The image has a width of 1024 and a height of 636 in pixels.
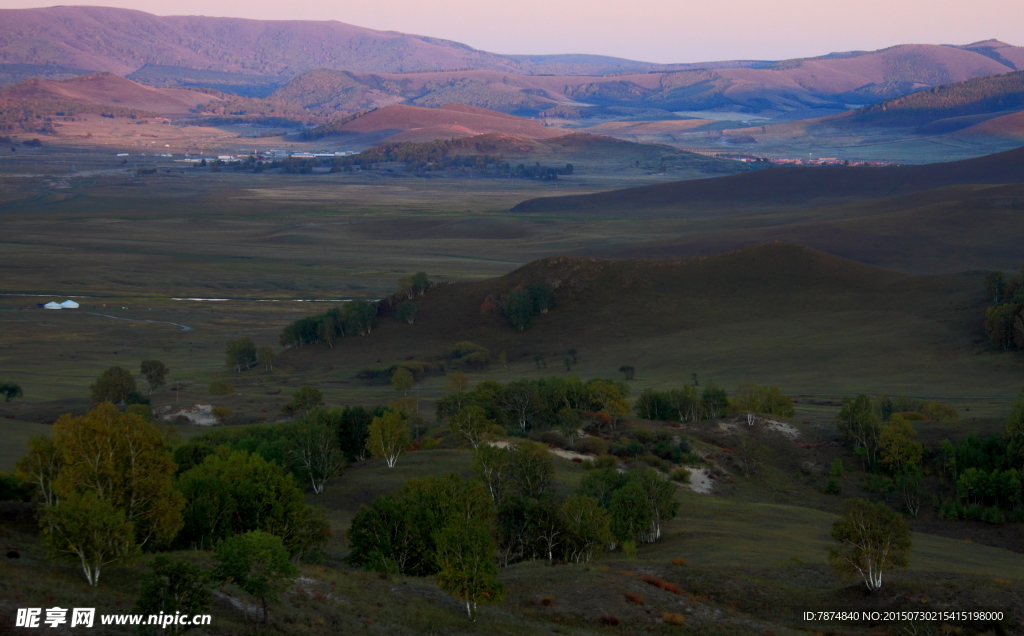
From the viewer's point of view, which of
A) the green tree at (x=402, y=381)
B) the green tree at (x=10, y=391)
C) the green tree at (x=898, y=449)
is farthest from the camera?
the green tree at (x=402, y=381)

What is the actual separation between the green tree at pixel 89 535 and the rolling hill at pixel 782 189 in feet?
477

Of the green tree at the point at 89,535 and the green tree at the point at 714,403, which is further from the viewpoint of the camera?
the green tree at the point at 714,403

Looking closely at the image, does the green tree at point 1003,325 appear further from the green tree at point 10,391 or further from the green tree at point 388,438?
the green tree at point 10,391

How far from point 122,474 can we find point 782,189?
159m

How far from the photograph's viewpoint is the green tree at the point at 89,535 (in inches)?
759

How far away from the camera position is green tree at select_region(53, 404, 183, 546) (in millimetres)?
22828

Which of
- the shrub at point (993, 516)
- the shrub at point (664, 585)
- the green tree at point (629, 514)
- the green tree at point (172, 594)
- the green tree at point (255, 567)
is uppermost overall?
the green tree at point (172, 594)

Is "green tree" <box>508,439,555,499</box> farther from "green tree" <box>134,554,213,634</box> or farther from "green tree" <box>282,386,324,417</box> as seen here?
"green tree" <box>282,386,324,417</box>

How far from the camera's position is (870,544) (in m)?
25.4

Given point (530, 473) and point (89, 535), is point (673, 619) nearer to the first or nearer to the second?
point (89, 535)

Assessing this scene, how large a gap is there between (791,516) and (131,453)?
78.9ft

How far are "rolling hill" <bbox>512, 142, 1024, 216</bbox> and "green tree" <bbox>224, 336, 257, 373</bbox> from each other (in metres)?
97.6

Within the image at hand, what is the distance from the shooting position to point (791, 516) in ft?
121

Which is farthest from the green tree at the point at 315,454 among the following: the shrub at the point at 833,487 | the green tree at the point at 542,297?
the green tree at the point at 542,297
